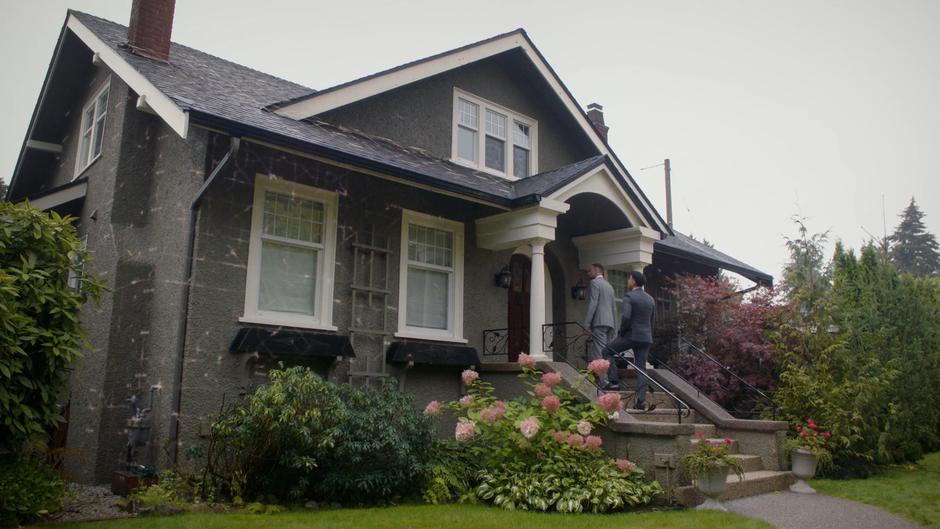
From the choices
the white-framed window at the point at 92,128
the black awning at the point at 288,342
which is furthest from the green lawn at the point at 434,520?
the white-framed window at the point at 92,128

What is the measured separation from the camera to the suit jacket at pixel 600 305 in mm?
10383

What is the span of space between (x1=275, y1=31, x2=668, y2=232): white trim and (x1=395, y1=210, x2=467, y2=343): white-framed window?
6.50 ft

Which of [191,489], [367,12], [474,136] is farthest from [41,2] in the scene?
[191,489]

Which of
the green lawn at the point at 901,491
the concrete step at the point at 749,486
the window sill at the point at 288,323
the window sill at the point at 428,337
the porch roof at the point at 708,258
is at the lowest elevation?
the green lawn at the point at 901,491

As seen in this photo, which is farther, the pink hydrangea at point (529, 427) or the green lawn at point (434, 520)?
the pink hydrangea at point (529, 427)

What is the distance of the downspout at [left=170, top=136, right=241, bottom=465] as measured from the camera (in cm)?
767

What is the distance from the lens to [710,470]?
7195 mm

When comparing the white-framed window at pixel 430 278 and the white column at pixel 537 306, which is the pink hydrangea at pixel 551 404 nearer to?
the white column at pixel 537 306

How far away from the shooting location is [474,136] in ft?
41.7

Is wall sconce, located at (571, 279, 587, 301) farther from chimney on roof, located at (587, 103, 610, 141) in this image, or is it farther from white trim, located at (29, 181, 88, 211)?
white trim, located at (29, 181, 88, 211)

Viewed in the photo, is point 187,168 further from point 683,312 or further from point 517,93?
point 683,312

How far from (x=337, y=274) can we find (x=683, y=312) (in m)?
7.59

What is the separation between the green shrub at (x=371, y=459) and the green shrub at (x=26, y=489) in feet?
7.80

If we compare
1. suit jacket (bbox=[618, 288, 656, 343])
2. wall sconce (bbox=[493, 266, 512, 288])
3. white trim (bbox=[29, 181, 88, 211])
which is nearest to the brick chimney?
white trim (bbox=[29, 181, 88, 211])
